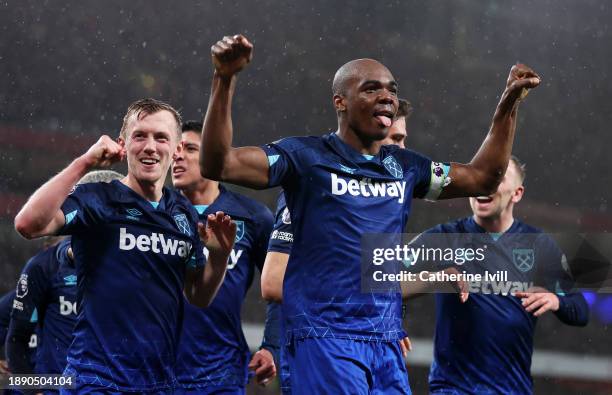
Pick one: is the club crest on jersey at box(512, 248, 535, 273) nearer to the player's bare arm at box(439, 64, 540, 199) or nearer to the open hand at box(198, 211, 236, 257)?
the player's bare arm at box(439, 64, 540, 199)

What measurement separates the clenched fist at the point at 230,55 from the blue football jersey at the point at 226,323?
1.54 m

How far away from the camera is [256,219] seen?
12.8 feet

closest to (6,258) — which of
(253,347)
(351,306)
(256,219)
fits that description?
(253,347)

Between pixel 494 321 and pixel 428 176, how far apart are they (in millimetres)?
1476

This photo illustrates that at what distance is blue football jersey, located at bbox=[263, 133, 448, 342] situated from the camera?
2551mm

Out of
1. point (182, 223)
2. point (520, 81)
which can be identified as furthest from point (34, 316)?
point (520, 81)

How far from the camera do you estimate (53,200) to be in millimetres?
2633

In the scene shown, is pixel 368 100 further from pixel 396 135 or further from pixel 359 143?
pixel 396 135

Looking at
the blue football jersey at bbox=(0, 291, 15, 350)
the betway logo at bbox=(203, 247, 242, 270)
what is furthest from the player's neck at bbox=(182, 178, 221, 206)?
the blue football jersey at bbox=(0, 291, 15, 350)

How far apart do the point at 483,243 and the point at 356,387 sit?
2031 millimetres

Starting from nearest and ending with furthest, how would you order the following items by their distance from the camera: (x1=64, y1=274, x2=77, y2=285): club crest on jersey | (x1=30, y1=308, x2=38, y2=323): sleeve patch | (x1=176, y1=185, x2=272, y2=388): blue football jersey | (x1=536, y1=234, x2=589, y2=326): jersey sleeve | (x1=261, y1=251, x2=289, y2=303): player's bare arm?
(x1=261, y1=251, x2=289, y2=303): player's bare arm, (x1=176, y1=185, x2=272, y2=388): blue football jersey, (x1=536, y1=234, x2=589, y2=326): jersey sleeve, (x1=64, y1=274, x2=77, y2=285): club crest on jersey, (x1=30, y1=308, x2=38, y2=323): sleeve patch

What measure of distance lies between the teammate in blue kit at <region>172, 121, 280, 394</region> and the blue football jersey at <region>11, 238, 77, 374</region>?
3.33ft

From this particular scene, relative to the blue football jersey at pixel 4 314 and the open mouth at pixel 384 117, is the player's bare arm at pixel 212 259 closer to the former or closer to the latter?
the open mouth at pixel 384 117

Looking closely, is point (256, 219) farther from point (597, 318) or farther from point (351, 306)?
point (597, 318)
